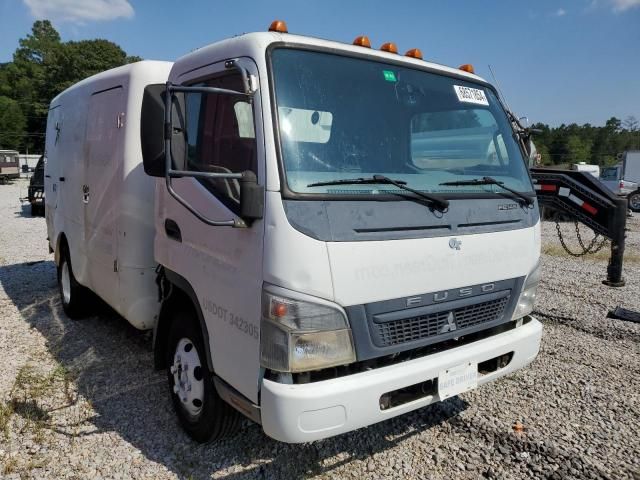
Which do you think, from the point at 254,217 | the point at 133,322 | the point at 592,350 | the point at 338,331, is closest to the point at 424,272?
the point at 338,331

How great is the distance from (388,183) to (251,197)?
2.45 ft

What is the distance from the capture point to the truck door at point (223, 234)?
242 centimetres

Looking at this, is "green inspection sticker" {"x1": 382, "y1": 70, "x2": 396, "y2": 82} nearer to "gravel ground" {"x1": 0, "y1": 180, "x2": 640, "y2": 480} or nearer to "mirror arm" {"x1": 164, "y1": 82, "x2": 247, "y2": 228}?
"mirror arm" {"x1": 164, "y1": 82, "x2": 247, "y2": 228}

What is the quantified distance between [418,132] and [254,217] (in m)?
1.36

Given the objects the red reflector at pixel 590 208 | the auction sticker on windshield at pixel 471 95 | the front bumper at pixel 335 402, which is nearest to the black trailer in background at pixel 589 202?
the red reflector at pixel 590 208

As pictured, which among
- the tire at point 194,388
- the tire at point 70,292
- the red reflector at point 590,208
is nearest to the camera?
the tire at point 194,388

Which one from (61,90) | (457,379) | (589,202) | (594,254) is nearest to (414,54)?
(457,379)

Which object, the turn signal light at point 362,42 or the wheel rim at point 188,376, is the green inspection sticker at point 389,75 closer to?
the turn signal light at point 362,42

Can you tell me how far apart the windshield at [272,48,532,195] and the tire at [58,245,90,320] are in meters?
3.90

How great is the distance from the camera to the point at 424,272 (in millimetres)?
2586

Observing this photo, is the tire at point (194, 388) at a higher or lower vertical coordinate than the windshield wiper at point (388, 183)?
lower

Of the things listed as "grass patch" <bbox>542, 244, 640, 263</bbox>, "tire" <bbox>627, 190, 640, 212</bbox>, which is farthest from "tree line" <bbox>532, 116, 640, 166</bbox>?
"grass patch" <bbox>542, 244, 640, 263</bbox>

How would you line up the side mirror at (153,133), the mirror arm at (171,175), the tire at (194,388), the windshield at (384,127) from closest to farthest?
the mirror arm at (171,175) < the windshield at (384,127) < the side mirror at (153,133) < the tire at (194,388)

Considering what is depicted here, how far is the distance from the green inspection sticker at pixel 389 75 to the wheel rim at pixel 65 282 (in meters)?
4.37
